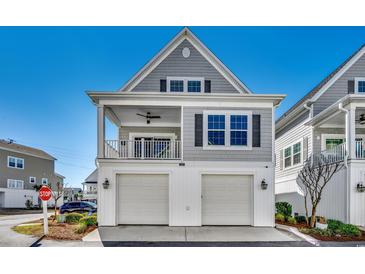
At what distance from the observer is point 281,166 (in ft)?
61.8

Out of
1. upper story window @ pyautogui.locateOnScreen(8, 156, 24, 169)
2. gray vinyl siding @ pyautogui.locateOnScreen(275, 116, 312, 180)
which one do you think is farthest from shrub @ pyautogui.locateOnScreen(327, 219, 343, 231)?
upper story window @ pyautogui.locateOnScreen(8, 156, 24, 169)

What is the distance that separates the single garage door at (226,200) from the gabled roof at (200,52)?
15.2 feet

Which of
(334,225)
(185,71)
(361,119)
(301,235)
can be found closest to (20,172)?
(185,71)

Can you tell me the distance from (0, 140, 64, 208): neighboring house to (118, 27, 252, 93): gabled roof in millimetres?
16124

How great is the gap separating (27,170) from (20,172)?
1.06 m

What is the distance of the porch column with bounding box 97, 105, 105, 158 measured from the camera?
12336 mm

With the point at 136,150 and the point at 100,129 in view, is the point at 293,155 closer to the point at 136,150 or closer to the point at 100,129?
the point at 136,150

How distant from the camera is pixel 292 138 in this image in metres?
17.6

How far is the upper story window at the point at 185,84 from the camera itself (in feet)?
48.6

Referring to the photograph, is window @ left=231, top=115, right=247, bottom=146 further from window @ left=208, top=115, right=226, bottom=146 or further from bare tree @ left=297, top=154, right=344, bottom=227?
bare tree @ left=297, top=154, right=344, bottom=227

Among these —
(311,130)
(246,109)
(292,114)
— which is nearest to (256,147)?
(246,109)

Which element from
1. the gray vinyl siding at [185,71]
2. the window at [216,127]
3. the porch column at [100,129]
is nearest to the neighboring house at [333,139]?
the gray vinyl siding at [185,71]
